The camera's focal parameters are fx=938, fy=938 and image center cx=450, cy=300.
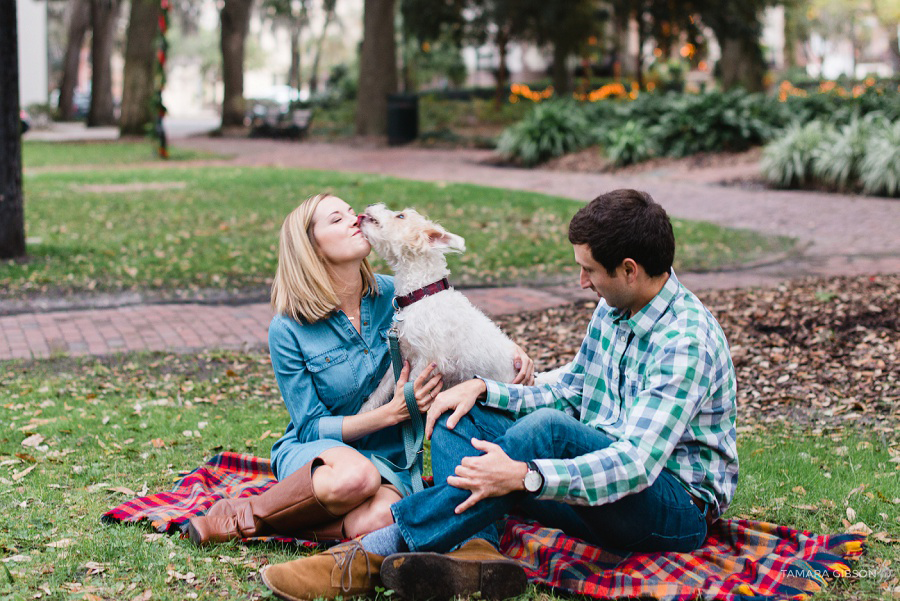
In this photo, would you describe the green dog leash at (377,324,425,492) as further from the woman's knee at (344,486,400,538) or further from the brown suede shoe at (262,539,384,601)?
the brown suede shoe at (262,539,384,601)

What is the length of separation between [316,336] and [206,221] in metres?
8.91

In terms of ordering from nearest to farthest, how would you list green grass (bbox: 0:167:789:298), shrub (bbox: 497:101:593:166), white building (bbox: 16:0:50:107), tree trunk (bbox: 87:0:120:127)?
green grass (bbox: 0:167:789:298) < shrub (bbox: 497:101:593:166) < tree trunk (bbox: 87:0:120:127) < white building (bbox: 16:0:50:107)

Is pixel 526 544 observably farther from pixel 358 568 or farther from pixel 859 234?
pixel 859 234

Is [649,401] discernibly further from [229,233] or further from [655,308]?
[229,233]

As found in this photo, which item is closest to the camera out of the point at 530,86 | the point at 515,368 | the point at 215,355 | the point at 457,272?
the point at 515,368

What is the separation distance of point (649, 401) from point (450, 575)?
0.82 meters

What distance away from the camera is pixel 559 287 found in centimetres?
859

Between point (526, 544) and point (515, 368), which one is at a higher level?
point (515, 368)

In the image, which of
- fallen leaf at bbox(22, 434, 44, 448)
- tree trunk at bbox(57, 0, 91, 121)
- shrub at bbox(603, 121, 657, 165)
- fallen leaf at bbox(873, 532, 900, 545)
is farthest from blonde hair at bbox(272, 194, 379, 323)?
A: tree trunk at bbox(57, 0, 91, 121)

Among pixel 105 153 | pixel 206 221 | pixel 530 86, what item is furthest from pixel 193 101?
pixel 206 221

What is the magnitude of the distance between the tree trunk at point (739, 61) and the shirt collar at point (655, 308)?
23900 mm

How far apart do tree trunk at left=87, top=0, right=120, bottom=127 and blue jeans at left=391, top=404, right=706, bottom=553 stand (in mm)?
39154

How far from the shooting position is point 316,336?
139 inches

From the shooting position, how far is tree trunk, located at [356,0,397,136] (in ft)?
82.4
